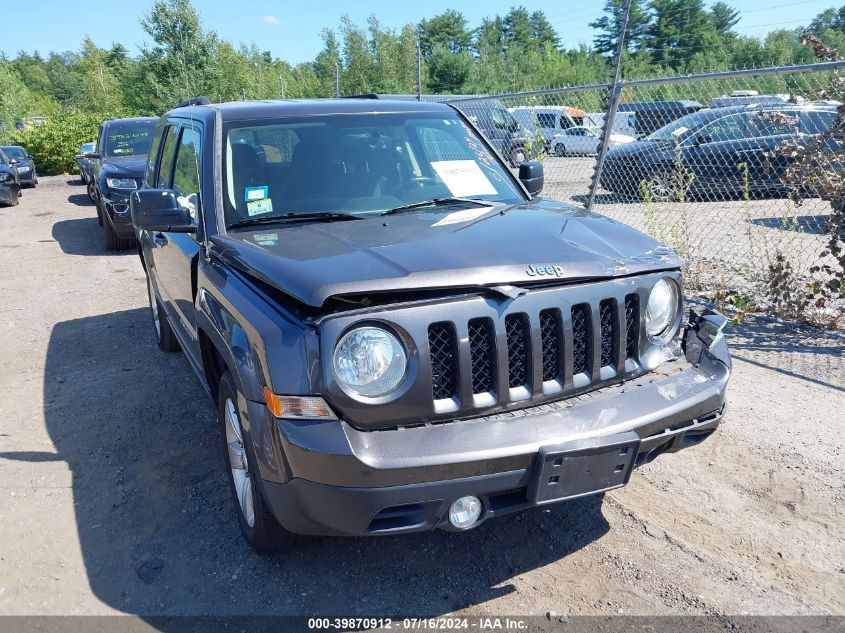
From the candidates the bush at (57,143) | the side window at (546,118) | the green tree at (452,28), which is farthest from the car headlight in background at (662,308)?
the green tree at (452,28)

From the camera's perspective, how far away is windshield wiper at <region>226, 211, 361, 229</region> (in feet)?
11.4

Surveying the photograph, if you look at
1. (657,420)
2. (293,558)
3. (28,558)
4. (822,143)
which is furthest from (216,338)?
(822,143)

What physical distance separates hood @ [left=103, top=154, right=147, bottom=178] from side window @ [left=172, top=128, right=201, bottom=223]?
6230 millimetres

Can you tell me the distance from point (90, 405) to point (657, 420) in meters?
3.86

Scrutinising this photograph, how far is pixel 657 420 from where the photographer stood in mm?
2691

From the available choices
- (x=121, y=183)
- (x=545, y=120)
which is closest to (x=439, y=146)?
(x=121, y=183)

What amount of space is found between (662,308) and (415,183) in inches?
60.1

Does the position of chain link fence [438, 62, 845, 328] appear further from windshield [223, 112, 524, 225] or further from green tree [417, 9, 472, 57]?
green tree [417, 9, 472, 57]

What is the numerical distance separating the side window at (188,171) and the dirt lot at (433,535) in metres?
1.43

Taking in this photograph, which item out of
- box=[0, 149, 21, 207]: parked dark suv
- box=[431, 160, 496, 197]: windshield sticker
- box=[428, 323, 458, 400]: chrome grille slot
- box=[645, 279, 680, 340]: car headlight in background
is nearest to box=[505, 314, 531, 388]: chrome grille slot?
box=[428, 323, 458, 400]: chrome grille slot

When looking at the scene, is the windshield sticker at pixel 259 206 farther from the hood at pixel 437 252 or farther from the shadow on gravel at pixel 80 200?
the shadow on gravel at pixel 80 200

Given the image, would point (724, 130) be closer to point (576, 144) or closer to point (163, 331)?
point (576, 144)

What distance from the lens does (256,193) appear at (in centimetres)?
361

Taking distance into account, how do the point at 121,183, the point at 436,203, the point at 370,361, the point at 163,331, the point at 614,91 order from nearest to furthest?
the point at 370,361, the point at 436,203, the point at 163,331, the point at 614,91, the point at 121,183
